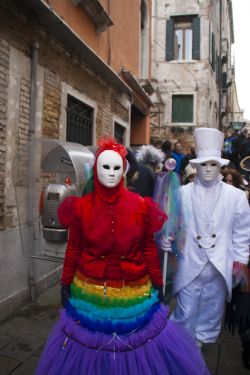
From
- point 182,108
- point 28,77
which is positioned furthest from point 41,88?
point 182,108

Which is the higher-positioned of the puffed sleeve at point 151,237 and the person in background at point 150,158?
the person in background at point 150,158

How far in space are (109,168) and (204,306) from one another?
1409 mm

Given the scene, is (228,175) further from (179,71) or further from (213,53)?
(213,53)

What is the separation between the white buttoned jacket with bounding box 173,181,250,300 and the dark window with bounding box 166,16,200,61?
52.8 ft

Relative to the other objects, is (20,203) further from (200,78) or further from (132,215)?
(200,78)

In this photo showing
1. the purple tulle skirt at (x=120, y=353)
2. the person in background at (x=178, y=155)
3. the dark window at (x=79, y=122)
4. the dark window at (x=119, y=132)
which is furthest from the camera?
the dark window at (x=119, y=132)

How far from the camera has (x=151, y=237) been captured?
2529 mm

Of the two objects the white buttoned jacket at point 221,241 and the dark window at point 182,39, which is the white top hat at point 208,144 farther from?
the dark window at point 182,39

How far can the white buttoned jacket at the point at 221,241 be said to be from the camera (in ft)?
9.88

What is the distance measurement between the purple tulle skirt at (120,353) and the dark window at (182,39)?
17124 millimetres

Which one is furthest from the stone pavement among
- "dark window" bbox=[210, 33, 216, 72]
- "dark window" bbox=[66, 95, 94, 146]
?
"dark window" bbox=[210, 33, 216, 72]

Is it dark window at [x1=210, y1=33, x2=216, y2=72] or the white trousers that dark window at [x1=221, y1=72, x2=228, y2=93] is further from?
the white trousers

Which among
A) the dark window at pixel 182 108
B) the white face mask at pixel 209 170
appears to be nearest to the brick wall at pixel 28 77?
the white face mask at pixel 209 170

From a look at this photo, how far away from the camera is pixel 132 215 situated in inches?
96.0
